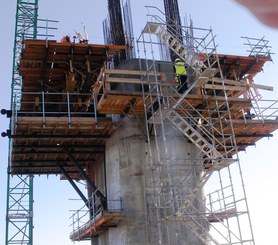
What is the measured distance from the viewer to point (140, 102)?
60.2ft

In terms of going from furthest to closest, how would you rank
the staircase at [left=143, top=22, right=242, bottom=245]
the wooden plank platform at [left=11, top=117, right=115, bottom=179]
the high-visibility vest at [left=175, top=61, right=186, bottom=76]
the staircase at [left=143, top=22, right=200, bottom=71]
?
the high-visibility vest at [left=175, top=61, right=186, bottom=76], the wooden plank platform at [left=11, top=117, right=115, bottom=179], the staircase at [left=143, top=22, right=200, bottom=71], the staircase at [left=143, top=22, right=242, bottom=245]

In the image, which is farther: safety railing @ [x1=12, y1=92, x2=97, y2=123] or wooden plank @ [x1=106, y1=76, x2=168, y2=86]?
safety railing @ [x1=12, y1=92, x2=97, y2=123]

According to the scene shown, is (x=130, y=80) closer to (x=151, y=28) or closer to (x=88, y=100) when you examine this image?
(x=151, y=28)

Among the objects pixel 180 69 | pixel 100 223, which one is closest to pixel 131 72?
pixel 180 69

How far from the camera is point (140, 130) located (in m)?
19.5

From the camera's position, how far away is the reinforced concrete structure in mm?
16891

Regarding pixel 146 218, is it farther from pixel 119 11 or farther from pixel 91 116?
pixel 119 11

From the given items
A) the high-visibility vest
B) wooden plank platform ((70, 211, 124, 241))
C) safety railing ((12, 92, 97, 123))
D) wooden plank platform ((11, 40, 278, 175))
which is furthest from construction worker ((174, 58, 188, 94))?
wooden plank platform ((70, 211, 124, 241))

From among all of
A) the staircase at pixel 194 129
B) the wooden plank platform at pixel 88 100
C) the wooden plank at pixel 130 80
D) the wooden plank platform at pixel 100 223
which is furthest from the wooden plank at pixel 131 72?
the wooden plank platform at pixel 100 223

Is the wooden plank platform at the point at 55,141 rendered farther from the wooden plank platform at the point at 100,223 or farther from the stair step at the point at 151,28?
the stair step at the point at 151,28

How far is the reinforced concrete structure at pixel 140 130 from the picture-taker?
55.4ft

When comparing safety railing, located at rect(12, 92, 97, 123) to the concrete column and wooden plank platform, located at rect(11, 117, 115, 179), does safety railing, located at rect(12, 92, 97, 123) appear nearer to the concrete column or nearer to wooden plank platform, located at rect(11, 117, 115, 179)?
wooden plank platform, located at rect(11, 117, 115, 179)

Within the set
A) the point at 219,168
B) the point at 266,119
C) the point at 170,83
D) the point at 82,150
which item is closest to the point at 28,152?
the point at 82,150

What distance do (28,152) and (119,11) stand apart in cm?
933
